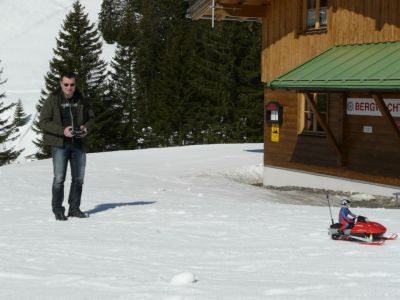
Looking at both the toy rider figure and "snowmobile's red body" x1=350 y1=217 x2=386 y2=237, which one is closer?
"snowmobile's red body" x1=350 y1=217 x2=386 y2=237

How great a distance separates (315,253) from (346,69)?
30.4ft

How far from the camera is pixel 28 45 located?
107000mm

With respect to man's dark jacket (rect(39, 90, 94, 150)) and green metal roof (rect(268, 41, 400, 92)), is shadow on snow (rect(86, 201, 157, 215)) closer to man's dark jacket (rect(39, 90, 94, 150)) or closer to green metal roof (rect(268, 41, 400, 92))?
man's dark jacket (rect(39, 90, 94, 150))

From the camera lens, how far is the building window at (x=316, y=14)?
17689mm

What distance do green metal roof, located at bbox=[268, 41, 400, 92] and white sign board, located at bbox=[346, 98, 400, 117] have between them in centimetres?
104

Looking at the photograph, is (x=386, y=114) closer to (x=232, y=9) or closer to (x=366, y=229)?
(x=232, y=9)

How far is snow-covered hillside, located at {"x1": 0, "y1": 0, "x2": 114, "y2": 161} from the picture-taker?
272ft

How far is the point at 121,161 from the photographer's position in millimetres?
22094

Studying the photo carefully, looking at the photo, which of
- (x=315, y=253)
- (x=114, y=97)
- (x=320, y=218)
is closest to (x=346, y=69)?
(x=320, y=218)

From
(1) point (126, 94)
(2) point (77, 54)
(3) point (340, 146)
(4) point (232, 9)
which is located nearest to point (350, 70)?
(3) point (340, 146)

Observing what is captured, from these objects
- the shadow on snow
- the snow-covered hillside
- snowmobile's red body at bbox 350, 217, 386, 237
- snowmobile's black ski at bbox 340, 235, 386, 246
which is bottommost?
the shadow on snow

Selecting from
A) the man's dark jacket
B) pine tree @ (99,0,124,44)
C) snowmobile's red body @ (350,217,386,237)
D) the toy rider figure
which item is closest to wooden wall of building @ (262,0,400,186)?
the toy rider figure

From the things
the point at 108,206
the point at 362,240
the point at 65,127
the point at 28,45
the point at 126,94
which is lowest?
the point at 108,206

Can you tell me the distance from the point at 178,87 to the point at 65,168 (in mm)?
49479
